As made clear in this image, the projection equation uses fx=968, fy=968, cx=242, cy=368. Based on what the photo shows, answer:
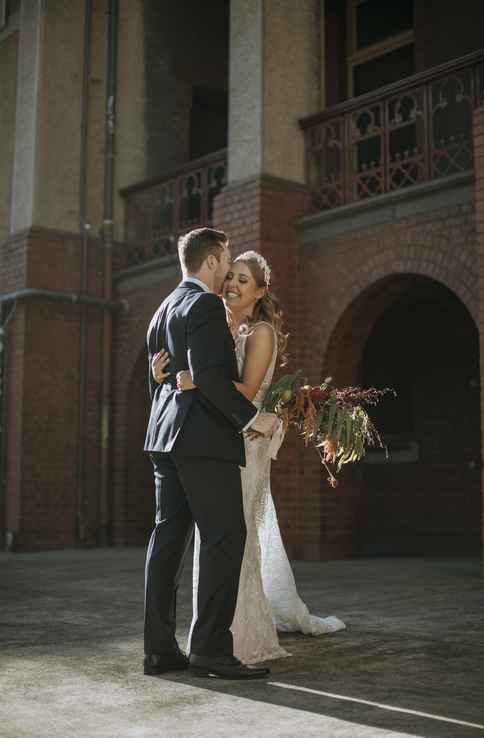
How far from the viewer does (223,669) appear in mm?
3875

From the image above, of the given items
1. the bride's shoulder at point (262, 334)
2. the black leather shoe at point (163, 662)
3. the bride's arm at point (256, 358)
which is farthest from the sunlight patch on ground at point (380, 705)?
the bride's shoulder at point (262, 334)

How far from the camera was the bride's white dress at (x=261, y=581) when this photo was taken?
174 inches

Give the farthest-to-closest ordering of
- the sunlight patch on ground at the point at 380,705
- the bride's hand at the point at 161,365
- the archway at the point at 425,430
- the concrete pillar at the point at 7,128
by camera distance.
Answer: the concrete pillar at the point at 7,128 < the archway at the point at 425,430 < the bride's hand at the point at 161,365 < the sunlight patch on ground at the point at 380,705

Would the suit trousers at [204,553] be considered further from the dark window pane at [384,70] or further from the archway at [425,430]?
the dark window pane at [384,70]

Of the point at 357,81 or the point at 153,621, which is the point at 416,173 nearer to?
the point at 357,81

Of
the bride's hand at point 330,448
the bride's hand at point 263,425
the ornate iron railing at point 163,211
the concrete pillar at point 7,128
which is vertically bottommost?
the bride's hand at point 330,448

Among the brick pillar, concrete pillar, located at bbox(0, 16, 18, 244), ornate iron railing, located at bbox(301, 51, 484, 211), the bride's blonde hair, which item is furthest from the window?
the bride's blonde hair

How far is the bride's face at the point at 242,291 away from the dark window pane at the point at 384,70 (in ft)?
27.9

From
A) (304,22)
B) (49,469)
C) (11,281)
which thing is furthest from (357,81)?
(49,469)

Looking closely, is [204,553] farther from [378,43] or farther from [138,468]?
[378,43]

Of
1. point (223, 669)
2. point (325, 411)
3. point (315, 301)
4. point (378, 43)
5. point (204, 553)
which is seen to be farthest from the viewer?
point (378, 43)

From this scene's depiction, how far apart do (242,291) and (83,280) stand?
330 inches

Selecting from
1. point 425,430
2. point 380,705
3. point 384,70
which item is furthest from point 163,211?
point 380,705

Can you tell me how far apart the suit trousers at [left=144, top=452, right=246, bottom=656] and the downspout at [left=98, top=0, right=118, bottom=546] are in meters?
8.67
